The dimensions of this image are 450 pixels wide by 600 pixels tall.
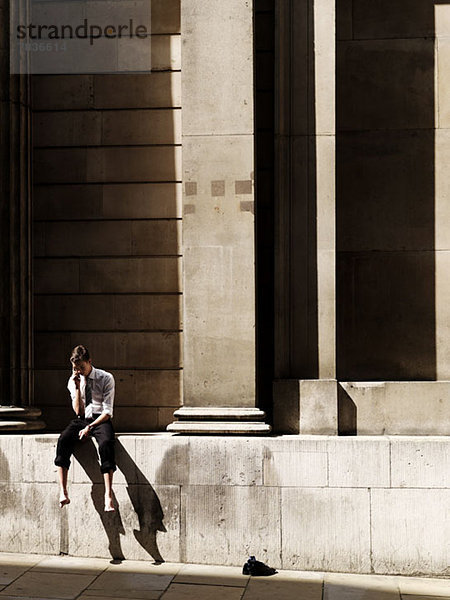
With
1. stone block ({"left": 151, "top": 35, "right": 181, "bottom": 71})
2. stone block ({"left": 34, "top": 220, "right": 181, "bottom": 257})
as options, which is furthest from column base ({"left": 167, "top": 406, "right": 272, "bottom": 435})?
stone block ({"left": 151, "top": 35, "right": 181, "bottom": 71})

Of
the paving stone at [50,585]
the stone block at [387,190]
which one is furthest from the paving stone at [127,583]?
the stone block at [387,190]

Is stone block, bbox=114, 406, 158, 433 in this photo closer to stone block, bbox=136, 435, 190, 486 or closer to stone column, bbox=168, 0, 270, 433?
stone column, bbox=168, 0, 270, 433

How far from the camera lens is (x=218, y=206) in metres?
12.0

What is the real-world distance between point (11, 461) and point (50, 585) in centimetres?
204

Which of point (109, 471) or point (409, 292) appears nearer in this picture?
point (109, 471)

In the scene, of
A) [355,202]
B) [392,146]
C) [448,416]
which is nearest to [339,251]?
[355,202]

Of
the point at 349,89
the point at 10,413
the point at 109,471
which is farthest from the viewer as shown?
the point at 349,89

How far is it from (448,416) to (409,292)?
1932mm

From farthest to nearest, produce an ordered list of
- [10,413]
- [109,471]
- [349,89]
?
[349,89] → [10,413] → [109,471]

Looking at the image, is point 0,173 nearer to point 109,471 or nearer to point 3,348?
point 3,348

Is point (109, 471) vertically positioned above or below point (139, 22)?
below

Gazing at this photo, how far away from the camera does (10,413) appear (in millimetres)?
12156

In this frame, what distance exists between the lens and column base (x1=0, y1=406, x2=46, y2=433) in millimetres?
12008

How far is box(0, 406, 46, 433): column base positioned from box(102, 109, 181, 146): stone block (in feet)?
14.6
